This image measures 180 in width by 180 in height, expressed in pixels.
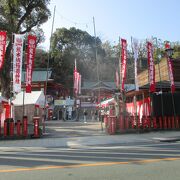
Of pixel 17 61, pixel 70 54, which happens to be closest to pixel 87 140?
pixel 17 61

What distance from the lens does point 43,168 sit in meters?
8.61

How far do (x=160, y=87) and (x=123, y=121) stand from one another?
4.31 m

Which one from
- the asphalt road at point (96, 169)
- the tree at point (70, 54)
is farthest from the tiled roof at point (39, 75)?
the asphalt road at point (96, 169)

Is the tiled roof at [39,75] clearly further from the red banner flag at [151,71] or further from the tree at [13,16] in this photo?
the red banner flag at [151,71]

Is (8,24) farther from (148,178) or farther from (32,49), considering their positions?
(148,178)

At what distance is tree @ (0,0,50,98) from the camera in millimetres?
26578

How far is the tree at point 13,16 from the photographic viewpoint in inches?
1046

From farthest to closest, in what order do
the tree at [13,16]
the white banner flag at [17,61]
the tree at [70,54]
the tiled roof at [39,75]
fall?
the tree at [70,54] → the tiled roof at [39,75] → the tree at [13,16] → the white banner flag at [17,61]

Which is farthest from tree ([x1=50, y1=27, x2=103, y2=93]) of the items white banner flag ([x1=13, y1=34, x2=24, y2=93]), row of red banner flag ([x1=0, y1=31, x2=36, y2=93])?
white banner flag ([x1=13, y1=34, x2=24, y2=93])

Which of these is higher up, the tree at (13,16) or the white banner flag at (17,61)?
the tree at (13,16)

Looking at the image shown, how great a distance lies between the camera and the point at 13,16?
27.1 meters

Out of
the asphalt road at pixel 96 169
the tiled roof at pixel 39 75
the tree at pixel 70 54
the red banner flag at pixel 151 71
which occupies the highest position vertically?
the tree at pixel 70 54

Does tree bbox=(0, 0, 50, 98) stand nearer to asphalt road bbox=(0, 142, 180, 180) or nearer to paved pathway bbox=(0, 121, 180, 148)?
paved pathway bbox=(0, 121, 180, 148)

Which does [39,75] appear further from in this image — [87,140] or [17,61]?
[87,140]
